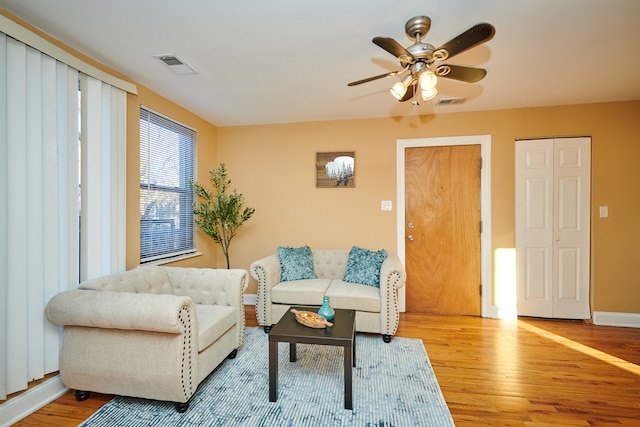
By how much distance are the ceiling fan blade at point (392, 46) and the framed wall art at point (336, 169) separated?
2043mm

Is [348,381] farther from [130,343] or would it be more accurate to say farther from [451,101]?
[451,101]

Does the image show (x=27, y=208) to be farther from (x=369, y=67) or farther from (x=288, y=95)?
(x=369, y=67)

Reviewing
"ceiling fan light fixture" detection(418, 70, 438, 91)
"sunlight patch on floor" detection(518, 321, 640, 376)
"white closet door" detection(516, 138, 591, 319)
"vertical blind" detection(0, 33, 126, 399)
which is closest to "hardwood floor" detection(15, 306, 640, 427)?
"sunlight patch on floor" detection(518, 321, 640, 376)

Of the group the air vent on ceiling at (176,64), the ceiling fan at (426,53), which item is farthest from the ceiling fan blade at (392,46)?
the air vent on ceiling at (176,64)

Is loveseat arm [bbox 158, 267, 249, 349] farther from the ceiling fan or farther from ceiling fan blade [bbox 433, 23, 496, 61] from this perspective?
ceiling fan blade [bbox 433, 23, 496, 61]

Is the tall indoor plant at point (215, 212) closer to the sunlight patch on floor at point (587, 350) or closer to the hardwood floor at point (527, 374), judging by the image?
the hardwood floor at point (527, 374)

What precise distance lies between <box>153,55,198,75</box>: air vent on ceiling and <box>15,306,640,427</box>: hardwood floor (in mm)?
2552

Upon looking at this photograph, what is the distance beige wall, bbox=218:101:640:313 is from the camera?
318 centimetres

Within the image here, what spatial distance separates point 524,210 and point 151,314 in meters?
3.92

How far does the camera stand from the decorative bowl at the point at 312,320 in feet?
6.45

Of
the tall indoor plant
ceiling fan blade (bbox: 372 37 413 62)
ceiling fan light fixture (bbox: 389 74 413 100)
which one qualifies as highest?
ceiling fan blade (bbox: 372 37 413 62)

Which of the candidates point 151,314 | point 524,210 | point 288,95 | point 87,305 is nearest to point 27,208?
point 87,305

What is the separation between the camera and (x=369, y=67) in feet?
7.82

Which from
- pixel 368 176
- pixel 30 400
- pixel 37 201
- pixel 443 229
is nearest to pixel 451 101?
pixel 368 176
